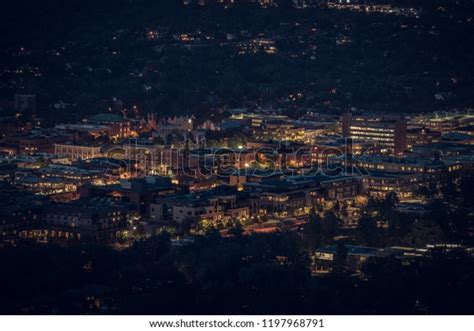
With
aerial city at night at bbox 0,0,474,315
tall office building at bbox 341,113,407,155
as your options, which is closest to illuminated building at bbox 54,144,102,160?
aerial city at night at bbox 0,0,474,315

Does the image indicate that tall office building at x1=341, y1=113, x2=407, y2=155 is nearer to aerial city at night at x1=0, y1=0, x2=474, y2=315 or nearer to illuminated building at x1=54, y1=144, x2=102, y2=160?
aerial city at night at x1=0, y1=0, x2=474, y2=315

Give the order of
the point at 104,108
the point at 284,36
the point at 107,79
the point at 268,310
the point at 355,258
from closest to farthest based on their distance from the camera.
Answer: the point at 268,310 → the point at 355,258 → the point at 104,108 → the point at 107,79 → the point at 284,36

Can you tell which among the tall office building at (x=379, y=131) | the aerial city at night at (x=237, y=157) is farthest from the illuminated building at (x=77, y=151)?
the tall office building at (x=379, y=131)

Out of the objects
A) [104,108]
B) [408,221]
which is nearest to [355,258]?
[408,221]

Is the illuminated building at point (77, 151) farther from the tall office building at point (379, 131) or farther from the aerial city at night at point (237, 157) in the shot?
the tall office building at point (379, 131)

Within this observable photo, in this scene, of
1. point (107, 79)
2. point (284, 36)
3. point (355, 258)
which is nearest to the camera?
point (355, 258)

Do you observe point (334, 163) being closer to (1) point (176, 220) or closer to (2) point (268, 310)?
(1) point (176, 220)
